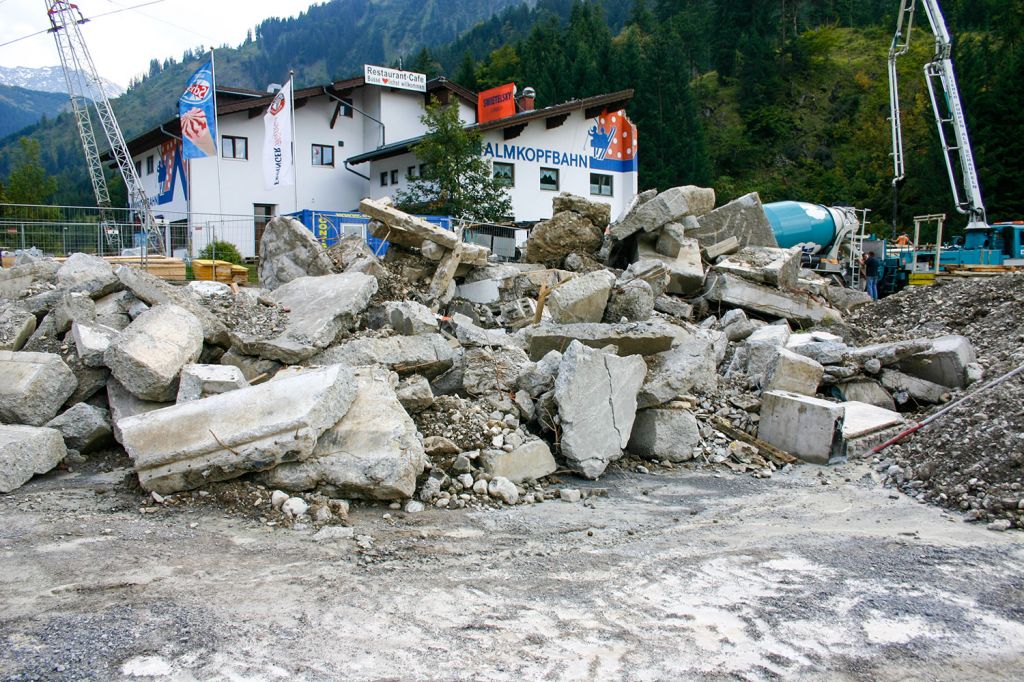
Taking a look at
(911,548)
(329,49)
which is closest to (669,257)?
(911,548)

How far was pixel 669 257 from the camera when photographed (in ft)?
43.2

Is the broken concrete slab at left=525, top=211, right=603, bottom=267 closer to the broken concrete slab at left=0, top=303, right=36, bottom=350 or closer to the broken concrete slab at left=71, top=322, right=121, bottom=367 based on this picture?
the broken concrete slab at left=71, top=322, right=121, bottom=367

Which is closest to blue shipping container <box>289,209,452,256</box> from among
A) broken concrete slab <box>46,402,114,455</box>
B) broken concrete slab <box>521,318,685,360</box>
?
broken concrete slab <box>521,318,685,360</box>

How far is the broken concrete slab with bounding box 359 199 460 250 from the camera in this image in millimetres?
→ 10750

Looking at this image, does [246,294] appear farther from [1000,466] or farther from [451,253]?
[1000,466]

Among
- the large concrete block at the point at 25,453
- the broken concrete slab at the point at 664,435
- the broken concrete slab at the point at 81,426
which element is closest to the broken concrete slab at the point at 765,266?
the broken concrete slab at the point at 664,435

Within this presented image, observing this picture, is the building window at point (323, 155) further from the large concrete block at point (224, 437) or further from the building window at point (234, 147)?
the large concrete block at point (224, 437)

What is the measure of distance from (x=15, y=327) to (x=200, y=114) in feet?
51.8

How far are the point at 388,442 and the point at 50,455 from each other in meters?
2.79

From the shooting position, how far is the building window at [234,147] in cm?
2759

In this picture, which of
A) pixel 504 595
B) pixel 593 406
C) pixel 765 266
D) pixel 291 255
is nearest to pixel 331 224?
pixel 291 255

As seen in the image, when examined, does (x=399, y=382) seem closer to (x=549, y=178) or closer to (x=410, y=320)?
(x=410, y=320)

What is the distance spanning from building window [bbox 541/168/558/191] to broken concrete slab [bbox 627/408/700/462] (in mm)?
23798

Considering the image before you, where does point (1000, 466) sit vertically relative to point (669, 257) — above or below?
below
